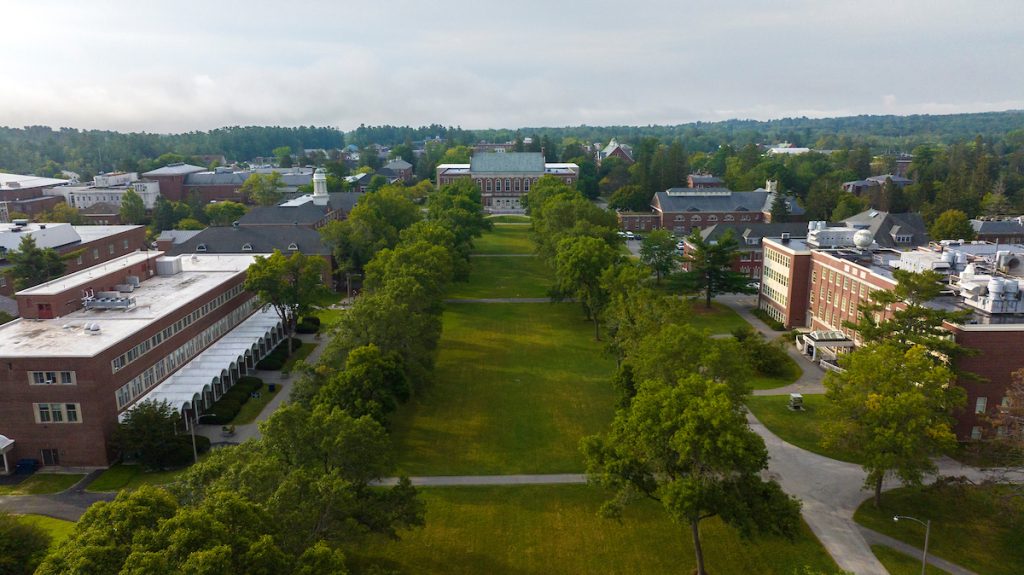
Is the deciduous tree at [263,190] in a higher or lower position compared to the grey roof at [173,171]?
lower

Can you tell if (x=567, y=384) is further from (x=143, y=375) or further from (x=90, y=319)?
(x=90, y=319)

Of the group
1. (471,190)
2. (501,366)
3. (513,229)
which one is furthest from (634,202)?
(501,366)

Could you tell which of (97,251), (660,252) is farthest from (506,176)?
(97,251)

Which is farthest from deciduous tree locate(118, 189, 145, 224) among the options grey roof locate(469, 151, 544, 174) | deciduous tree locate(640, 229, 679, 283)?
deciduous tree locate(640, 229, 679, 283)

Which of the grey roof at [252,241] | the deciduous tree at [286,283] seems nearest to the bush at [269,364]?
the deciduous tree at [286,283]

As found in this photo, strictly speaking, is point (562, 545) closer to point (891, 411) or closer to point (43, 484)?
point (891, 411)

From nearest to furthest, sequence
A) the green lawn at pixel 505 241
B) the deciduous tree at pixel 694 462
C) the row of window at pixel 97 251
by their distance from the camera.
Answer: the deciduous tree at pixel 694 462, the row of window at pixel 97 251, the green lawn at pixel 505 241

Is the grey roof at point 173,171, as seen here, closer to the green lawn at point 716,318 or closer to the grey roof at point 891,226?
the green lawn at point 716,318
